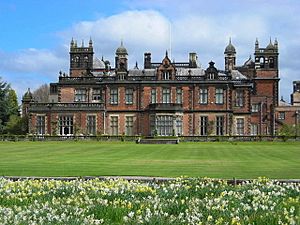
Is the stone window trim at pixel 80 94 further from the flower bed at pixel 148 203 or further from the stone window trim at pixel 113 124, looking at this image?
the flower bed at pixel 148 203

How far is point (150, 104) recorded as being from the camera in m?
71.3

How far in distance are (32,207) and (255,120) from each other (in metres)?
69.7

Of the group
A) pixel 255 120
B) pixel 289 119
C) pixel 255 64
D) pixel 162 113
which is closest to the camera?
pixel 162 113

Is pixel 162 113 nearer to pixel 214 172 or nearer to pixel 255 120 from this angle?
pixel 255 120

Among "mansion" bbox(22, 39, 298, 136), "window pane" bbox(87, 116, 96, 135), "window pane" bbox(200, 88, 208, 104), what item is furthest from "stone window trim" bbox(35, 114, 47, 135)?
"window pane" bbox(200, 88, 208, 104)

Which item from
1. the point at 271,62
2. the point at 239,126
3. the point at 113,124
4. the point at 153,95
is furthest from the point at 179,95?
the point at 271,62

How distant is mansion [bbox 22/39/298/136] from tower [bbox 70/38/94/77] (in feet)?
23.1

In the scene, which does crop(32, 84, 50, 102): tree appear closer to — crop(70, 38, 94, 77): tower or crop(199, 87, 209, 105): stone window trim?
crop(70, 38, 94, 77): tower

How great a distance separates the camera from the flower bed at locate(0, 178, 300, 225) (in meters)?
8.96

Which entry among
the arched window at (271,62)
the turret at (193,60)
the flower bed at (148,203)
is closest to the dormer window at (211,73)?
the turret at (193,60)

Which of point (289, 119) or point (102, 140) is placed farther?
point (289, 119)

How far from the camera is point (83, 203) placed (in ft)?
34.9

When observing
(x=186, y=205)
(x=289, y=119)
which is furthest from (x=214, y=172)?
(x=289, y=119)

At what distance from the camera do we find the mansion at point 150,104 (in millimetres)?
69625
